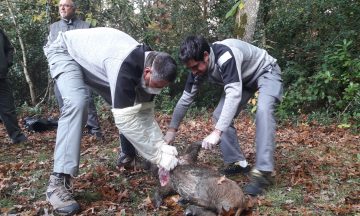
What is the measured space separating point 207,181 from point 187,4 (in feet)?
29.1

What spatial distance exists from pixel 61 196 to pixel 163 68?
1416 mm

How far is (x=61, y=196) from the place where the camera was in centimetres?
350

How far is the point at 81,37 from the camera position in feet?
→ 12.7

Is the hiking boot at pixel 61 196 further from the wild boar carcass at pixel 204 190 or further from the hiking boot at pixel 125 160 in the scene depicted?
the hiking boot at pixel 125 160

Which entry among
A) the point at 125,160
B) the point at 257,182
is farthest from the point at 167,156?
the point at 125,160

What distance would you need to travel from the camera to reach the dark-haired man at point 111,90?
3371mm

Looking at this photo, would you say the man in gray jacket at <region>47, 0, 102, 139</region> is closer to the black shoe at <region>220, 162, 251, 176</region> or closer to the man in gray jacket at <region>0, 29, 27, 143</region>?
the man in gray jacket at <region>0, 29, 27, 143</region>

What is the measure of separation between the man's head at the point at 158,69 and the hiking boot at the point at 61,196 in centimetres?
115

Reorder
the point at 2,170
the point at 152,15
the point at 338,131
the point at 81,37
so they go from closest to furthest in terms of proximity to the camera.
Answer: the point at 81,37 → the point at 2,170 → the point at 338,131 → the point at 152,15

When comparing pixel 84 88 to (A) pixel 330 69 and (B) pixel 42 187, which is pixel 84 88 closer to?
(B) pixel 42 187

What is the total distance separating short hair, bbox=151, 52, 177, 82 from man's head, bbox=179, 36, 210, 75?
0.51 m

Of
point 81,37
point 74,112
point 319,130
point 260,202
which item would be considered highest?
point 81,37

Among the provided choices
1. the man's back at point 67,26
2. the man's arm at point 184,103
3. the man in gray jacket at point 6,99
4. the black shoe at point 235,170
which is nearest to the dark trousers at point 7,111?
the man in gray jacket at point 6,99

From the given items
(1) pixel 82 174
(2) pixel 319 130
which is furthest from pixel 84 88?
(2) pixel 319 130
